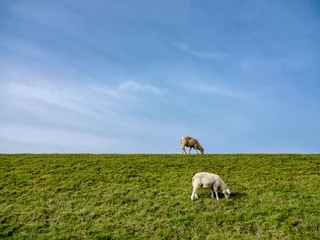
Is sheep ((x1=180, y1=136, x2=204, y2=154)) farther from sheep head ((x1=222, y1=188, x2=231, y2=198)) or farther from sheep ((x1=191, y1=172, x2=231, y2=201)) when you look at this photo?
sheep head ((x1=222, y1=188, x2=231, y2=198))

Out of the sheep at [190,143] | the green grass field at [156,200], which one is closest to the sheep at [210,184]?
the green grass field at [156,200]

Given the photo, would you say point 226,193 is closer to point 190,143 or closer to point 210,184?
point 210,184

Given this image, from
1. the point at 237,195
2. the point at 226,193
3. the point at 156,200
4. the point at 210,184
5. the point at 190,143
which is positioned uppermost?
the point at 190,143

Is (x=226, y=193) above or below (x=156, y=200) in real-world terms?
above

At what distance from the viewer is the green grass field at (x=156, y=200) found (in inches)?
656

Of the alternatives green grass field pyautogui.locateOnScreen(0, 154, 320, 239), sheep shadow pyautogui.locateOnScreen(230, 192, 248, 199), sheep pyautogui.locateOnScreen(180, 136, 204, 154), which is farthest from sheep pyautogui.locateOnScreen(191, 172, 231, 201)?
sheep pyautogui.locateOnScreen(180, 136, 204, 154)

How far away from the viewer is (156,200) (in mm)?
20109

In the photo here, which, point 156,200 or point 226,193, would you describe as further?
point 156,200

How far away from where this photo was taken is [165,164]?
28562 millimetres

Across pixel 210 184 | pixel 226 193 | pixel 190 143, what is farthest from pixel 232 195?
pixel 190 143

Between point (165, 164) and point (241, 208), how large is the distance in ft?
35.9

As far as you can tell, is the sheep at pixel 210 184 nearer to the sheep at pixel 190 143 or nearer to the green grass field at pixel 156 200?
the green grass field at pixel 156 200

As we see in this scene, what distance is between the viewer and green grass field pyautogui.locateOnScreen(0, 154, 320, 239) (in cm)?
1667

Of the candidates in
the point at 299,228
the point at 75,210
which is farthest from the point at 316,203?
the point at 75,210
